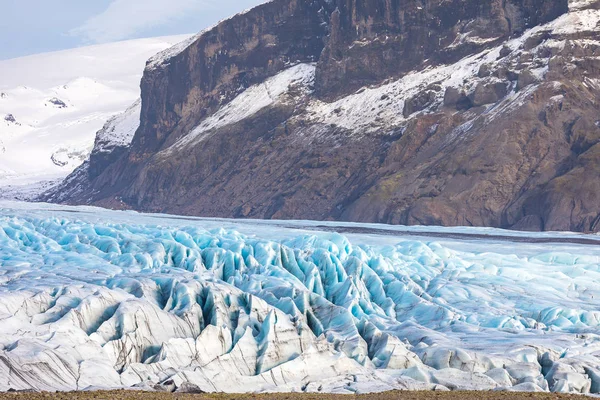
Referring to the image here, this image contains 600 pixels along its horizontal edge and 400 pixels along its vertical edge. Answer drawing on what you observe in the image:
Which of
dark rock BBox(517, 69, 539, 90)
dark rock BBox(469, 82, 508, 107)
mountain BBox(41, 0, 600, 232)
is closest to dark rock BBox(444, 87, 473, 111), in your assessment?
mountain BBox(41, 0, 600, 232)

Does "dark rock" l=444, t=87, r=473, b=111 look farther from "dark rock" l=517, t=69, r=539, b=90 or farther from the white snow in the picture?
the white snow

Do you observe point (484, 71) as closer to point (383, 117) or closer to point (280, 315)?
point (383, 117)

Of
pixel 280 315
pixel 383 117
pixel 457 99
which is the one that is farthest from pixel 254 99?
pixel 280 315

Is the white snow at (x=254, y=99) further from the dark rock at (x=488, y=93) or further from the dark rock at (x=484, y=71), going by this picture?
the dark rock at (x=488, y=93)

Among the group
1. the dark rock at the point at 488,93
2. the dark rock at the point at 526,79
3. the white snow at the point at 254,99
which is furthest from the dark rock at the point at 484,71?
the white snow at the point at 254,99

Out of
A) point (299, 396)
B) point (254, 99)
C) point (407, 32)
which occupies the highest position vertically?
point (407, 32)

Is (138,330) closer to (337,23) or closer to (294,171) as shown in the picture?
(294,171)

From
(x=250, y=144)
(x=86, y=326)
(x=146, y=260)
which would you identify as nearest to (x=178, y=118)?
(x=250, y=144)
